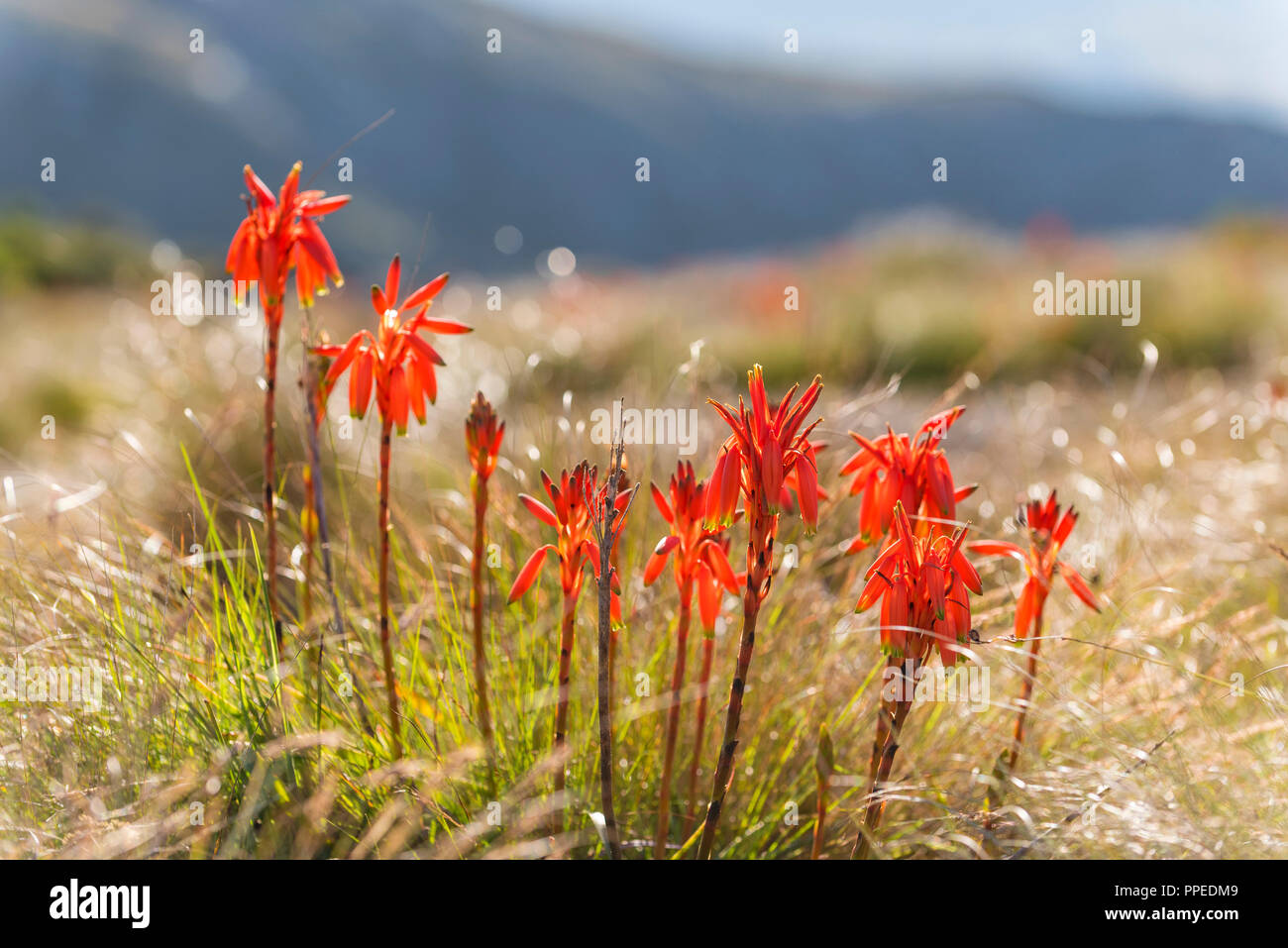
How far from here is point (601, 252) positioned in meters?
78.2

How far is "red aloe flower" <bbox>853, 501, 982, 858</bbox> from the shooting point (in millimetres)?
1386

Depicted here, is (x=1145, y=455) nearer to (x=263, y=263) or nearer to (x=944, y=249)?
(x=263, y=263)

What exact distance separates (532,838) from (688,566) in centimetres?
69

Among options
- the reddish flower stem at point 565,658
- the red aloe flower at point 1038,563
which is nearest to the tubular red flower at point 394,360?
the reddish flower stem at point 565,658

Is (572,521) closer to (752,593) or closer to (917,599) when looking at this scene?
(752,593)

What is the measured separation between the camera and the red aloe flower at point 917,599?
1.39 metres

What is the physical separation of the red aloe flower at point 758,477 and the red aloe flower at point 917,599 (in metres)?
0.16

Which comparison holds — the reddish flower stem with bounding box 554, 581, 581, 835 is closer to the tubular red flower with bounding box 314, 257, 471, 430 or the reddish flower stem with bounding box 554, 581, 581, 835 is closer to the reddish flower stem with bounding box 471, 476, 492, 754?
the reddish flower stem with bounding box 471, 476, 492, 754

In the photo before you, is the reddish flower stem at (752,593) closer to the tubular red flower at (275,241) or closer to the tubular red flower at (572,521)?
the tubular red flower at (572,521)

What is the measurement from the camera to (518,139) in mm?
85062

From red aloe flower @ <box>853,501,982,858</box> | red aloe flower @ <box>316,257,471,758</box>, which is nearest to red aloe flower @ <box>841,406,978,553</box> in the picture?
red aloe flower @ <box>853,501,982,858</box>

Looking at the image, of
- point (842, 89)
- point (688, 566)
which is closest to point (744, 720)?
point (688, 566)

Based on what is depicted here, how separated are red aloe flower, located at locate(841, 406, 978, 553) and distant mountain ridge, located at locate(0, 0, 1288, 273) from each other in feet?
192

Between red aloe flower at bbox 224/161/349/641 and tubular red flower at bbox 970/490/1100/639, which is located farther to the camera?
red aloe flower at bbox 224/161/349/641
